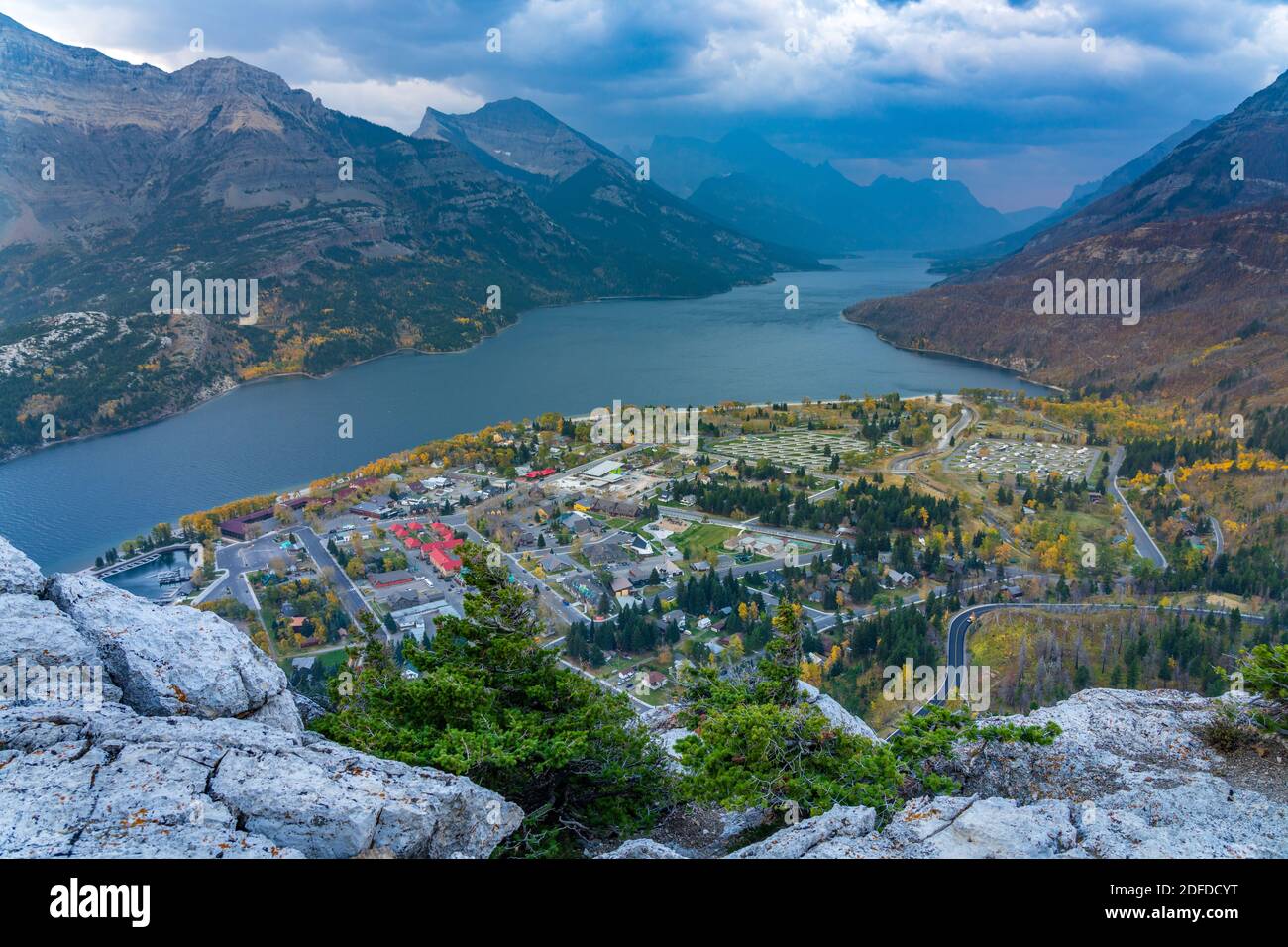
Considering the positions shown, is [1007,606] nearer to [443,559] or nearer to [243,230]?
[443,559]

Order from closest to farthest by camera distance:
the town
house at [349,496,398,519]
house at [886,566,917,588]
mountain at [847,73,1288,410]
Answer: the town
house at [886,566,917,588]
house at [349,496,398,519]
mountain at [847,73,1288,410]

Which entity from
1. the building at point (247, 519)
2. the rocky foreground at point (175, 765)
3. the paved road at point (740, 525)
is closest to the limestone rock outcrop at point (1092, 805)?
the rocky foreground at point (175, 765)

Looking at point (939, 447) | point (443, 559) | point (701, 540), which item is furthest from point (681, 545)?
point (939, 447)

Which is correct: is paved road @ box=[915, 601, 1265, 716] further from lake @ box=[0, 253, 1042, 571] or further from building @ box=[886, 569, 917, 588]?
lake @ box=[0, 253, 1042, 571]

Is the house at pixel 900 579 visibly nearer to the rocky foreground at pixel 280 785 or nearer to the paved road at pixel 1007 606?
the paved road at pixel 1007 606

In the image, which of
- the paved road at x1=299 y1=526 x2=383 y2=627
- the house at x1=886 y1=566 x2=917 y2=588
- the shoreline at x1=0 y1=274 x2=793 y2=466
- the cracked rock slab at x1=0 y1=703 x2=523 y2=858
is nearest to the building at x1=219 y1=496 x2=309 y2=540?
the paved road at x1=299 y1=526 x2=383 y2=627

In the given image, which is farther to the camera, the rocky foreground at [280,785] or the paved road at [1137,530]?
the paved road at [1137,530]

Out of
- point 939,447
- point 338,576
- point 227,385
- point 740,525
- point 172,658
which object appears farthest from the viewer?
point 227,385
